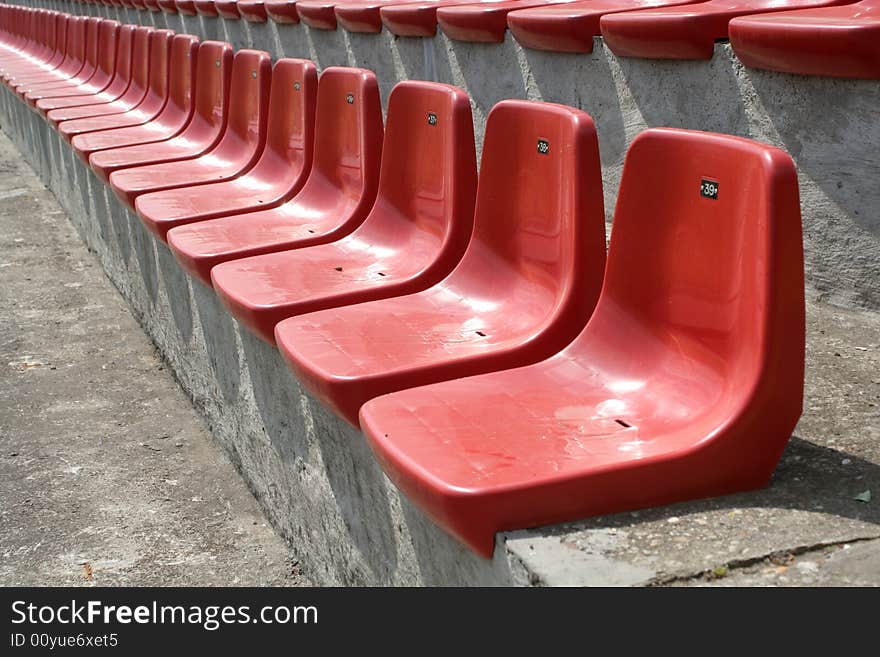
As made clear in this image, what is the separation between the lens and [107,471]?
2988mm

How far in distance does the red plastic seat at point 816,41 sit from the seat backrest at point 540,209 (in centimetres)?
58

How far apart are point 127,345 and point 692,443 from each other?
295 cm

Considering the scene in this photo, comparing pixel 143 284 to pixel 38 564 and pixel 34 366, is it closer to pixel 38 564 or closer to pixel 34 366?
pixel 34 366

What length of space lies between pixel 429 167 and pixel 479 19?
1.20 m

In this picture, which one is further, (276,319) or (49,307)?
(49,307)

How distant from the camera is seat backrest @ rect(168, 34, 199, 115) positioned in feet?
16.5

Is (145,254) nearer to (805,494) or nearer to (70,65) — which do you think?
(805,494)

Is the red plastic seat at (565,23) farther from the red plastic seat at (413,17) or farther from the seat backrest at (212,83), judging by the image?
the seat backrest at (212,83)

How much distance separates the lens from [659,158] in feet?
5.78

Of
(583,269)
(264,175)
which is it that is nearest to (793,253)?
(583,269)

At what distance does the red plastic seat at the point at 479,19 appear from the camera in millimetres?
3641

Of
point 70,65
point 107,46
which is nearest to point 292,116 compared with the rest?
point 107,46

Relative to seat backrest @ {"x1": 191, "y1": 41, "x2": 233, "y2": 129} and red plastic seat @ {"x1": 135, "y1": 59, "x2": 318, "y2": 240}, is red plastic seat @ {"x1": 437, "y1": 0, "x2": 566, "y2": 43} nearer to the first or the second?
red plastic seat @ {"x1": 135, "y1": 59, "x2": 318, "y2": 240}

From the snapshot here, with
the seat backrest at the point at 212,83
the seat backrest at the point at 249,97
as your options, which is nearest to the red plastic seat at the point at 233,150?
the seat backrest at the point at 249,97
